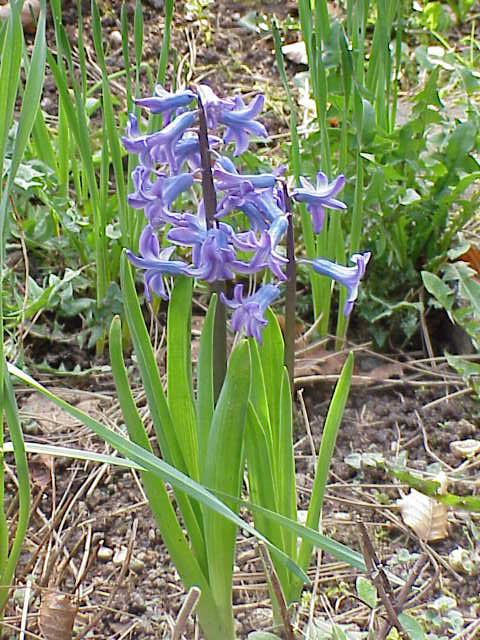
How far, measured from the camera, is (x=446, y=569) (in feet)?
5.15

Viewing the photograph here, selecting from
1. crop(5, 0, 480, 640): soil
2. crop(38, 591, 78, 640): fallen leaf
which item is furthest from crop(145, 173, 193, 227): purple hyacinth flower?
crop(38, 591, 78, 640): fallen leaf

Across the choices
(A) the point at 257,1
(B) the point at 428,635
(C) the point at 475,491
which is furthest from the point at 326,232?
(A) the point at 257,1

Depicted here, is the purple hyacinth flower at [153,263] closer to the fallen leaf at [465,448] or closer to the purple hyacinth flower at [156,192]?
the purple hyacinth flower at [156,192]

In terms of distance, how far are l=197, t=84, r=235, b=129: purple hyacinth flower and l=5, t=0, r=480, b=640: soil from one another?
22.1 inches

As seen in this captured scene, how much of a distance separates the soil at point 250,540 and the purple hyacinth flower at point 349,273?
30cm

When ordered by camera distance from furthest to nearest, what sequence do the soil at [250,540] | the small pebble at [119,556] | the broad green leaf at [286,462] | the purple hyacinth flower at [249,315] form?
the small pebble at [119,556]
the soil at [250,540]
the broad green leaf at [286,462]
the purple hyacinth flower at [249,315]

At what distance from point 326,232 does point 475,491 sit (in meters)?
0.66

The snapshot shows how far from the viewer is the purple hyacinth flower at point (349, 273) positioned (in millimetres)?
1206

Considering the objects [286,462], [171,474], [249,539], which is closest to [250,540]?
[249,539]

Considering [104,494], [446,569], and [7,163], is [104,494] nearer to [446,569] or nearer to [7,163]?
[446,569]

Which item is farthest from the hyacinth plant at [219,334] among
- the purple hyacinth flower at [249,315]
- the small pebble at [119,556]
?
the small pebble at [119,556]

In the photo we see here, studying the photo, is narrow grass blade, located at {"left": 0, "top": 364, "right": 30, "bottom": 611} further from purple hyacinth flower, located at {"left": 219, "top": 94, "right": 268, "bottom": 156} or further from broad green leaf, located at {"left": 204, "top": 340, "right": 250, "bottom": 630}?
purple hyacinth flower, located at {"left": 219, "top": 94, "right": 268, "bottom": 156}

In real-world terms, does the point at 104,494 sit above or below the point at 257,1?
below

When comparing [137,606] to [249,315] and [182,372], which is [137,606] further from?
[249,315]
